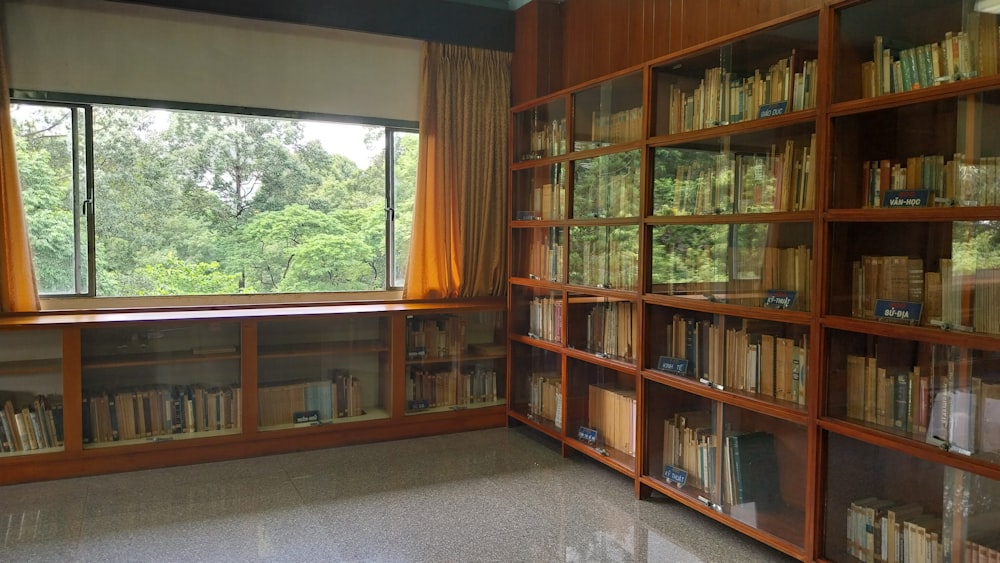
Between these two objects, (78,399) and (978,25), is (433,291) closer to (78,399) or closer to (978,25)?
(78,399)

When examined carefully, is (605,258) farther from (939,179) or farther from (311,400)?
(311,400)

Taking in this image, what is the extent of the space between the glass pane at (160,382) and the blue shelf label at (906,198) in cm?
350

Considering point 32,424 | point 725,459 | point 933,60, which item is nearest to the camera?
point 933,60


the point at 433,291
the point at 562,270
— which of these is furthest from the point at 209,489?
the point at 562,270

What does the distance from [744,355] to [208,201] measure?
138 inches

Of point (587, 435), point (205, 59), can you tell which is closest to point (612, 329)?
point (587, 435)

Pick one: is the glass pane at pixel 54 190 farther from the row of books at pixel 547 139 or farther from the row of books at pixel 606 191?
the row of books at pixel 606 191

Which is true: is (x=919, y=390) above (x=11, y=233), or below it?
below

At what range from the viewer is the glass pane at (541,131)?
4.24 m

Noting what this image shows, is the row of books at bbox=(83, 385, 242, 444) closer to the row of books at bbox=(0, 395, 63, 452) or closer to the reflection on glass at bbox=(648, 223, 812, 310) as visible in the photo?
the row of books at bbox=(0, 395, 63, 452)

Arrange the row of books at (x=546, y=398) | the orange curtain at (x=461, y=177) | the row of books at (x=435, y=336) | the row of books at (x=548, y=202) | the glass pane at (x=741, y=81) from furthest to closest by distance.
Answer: the orange curtain at (x=461, y=177)
the row of books at (x=435, y=336)
the row of books at (x=546, y=398)
the row of books at (x=548, y=202)
the glass pane at (x=741, y=81)

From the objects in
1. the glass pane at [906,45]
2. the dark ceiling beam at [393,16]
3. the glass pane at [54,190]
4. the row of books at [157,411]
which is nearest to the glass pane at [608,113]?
the glass pane at [906,45]

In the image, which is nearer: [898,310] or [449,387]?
[898,310]

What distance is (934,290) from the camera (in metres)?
2.29
